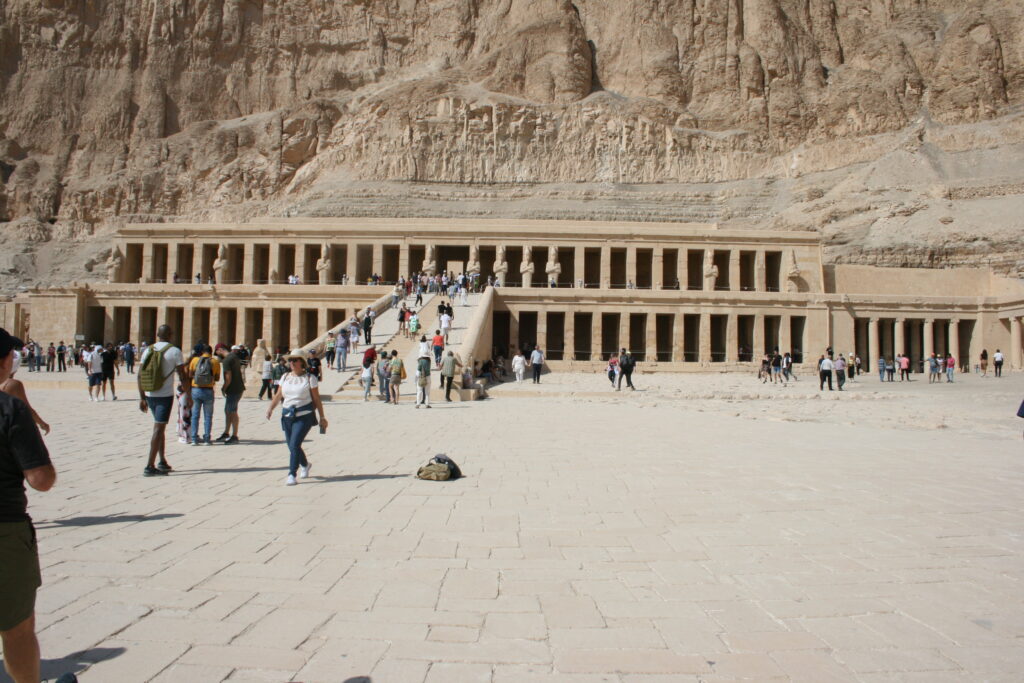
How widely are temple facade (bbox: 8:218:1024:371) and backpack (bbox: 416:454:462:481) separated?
21.3 meters

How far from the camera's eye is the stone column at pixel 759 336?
110 feet

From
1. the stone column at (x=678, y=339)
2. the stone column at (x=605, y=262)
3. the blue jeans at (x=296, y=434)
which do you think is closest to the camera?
the blue jeans at (x=296, y=434)

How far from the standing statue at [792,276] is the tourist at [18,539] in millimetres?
37879

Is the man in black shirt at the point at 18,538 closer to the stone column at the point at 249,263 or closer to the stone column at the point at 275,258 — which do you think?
the stone column at the point at 275,258

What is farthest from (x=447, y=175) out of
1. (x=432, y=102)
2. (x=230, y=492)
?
(x=230, y=492)

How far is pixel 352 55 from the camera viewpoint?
67.9m

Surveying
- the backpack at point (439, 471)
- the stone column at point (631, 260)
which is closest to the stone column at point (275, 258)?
the stone column at point (631, 260)

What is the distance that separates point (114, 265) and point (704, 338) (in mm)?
34842

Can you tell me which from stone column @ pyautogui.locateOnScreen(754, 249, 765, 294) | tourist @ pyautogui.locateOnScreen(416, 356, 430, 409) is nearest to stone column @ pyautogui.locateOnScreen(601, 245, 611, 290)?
stone column @ pyautogui.locateOnScreen(754, 249, 765, 294)

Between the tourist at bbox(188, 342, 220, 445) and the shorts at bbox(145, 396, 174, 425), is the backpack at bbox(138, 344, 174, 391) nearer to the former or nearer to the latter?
the shorts at bbox(145, 396, 174, 425)

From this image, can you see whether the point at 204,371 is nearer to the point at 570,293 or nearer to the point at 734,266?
the point at 570,293

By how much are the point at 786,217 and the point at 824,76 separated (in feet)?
81.2

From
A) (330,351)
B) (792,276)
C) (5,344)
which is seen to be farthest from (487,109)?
(5,344)

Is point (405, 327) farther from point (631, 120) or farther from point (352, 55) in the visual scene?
point (352, 55)
